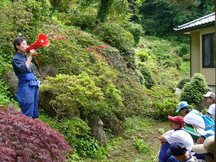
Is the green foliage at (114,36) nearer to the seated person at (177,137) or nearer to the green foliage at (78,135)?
the green foliage at (78,135)

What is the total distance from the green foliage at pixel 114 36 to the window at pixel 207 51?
641 centimetres

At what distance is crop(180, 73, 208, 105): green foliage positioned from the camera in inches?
541

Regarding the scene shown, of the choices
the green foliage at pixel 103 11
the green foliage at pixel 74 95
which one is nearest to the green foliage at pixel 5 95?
the green foliage at pixel 74 95

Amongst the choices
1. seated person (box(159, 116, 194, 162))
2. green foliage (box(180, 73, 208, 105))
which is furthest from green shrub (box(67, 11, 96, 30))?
seated person (box(159, 116, 194, 162))

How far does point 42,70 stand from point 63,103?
1.92 m

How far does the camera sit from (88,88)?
8.02m

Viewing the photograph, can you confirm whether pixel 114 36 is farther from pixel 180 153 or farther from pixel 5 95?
pixel 180 153

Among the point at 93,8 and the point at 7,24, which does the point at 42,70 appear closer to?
the point at 7,24

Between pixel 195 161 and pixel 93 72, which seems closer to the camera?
pixel 195 161

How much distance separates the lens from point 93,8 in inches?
618

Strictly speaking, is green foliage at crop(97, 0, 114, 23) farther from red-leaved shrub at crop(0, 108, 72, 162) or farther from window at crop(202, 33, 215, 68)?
red-leaved shrub at crop(0, 108, 72, 162)

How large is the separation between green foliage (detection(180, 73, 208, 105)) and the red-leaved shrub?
8.65 m

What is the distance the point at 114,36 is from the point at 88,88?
5.41 m

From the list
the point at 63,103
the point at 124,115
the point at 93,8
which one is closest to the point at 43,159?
the point at 63,103
